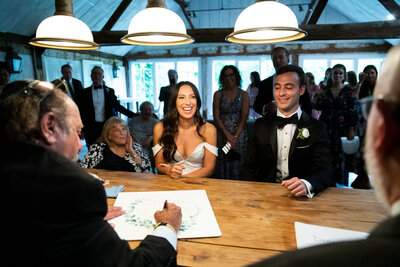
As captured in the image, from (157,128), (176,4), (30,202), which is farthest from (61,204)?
(176,4)

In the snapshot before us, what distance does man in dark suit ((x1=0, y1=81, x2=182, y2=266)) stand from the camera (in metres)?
0.75

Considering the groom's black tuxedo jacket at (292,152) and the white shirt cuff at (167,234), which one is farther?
the groom's black tuxedo jacket at (292,152)

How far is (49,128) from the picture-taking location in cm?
95

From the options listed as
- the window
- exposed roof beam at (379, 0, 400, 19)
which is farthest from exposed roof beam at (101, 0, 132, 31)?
exposed roof beam at (379, 0, 400, 19)

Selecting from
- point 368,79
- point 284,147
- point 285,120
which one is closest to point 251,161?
point 284,147

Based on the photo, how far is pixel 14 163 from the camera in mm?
779

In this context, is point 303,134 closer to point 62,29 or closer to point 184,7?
point 62,29

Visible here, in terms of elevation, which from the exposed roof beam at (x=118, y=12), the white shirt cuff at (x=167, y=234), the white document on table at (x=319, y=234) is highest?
the exposed roof beam at (x=118, y=12)

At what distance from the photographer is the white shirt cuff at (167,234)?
3.70ft

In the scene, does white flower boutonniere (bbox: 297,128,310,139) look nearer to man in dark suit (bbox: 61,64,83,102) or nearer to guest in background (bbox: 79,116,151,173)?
guest in background (bbox: 79,116,151,173)

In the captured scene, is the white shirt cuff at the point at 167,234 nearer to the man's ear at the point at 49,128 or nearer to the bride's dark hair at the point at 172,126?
the man's ear at the point at 49,128

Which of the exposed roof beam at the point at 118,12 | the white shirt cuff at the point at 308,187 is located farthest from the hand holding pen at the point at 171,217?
the exposed roof beam at the point at 118,12

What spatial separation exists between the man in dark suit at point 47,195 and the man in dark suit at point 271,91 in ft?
8.44

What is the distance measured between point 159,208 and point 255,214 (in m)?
0.50
